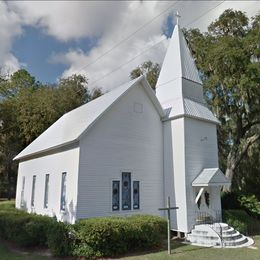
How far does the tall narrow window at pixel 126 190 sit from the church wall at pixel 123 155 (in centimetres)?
23

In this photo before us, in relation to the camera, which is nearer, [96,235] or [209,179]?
[96,235]

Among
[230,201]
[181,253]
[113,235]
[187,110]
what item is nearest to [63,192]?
[113,235]

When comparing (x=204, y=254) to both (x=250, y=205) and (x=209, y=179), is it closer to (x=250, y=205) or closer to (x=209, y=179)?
(x=209, y=179)

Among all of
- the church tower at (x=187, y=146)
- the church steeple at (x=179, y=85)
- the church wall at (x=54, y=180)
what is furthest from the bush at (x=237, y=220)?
the church wall at (x=54, y=180)

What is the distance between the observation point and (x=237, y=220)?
16766 mm

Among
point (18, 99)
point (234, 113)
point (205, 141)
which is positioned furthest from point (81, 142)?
point (18, 99)

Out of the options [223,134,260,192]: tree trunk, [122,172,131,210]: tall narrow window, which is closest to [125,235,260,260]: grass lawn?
[122,172,131,210]: tall narrow window

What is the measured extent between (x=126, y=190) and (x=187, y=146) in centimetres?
425

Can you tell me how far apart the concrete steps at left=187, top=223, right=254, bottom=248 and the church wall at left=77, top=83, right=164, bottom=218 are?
265 cm

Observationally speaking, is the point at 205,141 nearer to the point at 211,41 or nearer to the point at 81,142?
the point at 81,142

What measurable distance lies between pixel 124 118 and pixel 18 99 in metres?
24.1

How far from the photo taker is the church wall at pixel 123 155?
45.5 ft

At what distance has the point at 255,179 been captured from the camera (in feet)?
106

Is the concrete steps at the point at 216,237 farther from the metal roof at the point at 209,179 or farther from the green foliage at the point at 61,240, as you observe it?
the green foliage at the point at 61,240
